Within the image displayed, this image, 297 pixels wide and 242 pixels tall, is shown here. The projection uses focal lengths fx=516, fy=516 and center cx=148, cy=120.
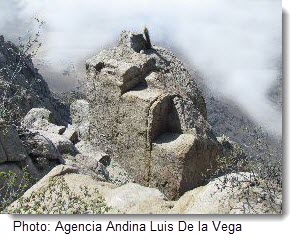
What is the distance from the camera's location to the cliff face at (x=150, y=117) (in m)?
14.4

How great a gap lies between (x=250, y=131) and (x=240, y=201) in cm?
207

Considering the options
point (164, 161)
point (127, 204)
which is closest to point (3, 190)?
point (127, 204)

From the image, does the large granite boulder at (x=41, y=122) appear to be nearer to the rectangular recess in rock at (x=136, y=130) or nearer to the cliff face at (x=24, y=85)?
the cliff face at (x=24, y=85)

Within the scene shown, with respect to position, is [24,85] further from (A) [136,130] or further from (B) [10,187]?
(B) [10,187]

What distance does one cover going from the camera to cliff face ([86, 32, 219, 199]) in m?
14.4

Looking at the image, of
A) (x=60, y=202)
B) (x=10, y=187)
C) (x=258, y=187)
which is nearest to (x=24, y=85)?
(x=10, y=187)

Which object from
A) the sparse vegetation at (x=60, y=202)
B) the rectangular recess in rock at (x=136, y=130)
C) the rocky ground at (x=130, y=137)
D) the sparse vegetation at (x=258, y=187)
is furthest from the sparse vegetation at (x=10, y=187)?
the rectangular recess in rock at (x=136, y=130)

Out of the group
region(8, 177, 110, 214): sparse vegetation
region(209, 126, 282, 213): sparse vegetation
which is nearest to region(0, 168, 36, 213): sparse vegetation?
region(8, 177, 110, 214): sparse vegetation

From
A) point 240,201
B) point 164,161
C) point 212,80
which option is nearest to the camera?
point 240,201

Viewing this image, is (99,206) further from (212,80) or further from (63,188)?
(212,80)

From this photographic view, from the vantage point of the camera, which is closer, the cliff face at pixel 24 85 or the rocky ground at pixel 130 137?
the rocky ground at pixel 130 137

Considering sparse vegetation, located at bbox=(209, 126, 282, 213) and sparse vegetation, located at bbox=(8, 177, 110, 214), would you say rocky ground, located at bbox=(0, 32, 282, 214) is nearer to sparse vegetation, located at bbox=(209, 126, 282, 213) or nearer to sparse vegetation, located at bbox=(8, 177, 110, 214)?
sparse vegetation, located at bbox=(8, 177, 110, 214)

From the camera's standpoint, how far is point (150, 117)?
14.5m

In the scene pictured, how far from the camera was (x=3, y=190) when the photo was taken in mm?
10680
